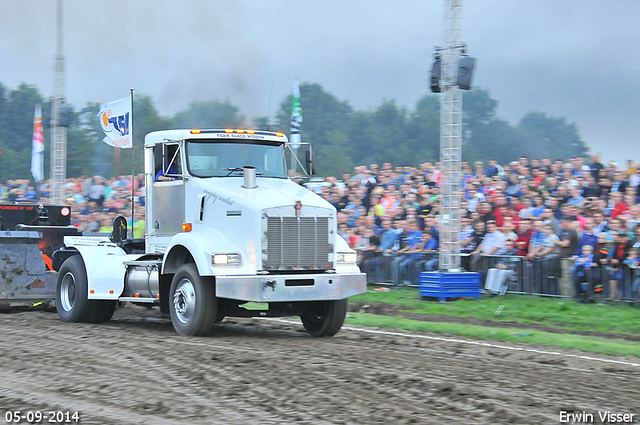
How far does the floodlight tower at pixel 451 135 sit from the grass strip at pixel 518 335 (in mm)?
3249

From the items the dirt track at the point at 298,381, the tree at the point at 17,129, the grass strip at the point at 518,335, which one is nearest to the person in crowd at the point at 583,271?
the grass strip at the point at 518,335

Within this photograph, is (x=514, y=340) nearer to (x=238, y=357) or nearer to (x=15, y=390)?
(x=238, y=357)

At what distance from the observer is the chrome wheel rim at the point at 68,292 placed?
12664 millimetres

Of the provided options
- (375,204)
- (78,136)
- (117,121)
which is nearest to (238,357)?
(117,121)

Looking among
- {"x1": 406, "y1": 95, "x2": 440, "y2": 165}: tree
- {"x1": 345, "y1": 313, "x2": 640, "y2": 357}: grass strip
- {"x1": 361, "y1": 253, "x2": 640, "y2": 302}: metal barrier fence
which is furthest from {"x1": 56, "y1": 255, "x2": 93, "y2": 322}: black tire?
{"x1": 406, "y1": 95, "x2": 440, "y2": 165}: tree

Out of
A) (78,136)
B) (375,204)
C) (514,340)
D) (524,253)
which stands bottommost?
(514,340)

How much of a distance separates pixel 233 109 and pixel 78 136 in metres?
23.9

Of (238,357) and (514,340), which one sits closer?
(238,357)

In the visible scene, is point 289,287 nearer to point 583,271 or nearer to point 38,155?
point 583,271

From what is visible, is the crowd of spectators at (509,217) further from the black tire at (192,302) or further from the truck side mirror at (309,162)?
the black tire at (192,302)

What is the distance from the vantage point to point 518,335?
11.1m

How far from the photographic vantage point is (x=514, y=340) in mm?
10609

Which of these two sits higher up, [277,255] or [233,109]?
[233,109]

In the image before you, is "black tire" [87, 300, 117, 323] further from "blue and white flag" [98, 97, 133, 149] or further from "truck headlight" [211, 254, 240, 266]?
"truck headlight" [211, 254, 240, 266]
